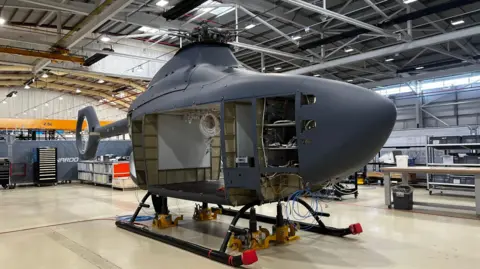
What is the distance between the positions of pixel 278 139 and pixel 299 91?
0.80 metres

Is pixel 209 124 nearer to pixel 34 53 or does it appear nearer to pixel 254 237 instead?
pixel 254 237

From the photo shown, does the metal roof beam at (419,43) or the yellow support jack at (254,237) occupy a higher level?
the metal roof beam at (419,43)

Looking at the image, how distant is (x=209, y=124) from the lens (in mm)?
6551

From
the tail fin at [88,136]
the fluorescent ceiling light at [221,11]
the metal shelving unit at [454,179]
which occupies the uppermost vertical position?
the fluorescent ceiling light at [221,11]

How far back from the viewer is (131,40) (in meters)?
14.3

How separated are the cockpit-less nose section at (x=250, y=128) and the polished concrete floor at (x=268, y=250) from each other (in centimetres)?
56

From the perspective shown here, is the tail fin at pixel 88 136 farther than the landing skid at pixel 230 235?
Yes

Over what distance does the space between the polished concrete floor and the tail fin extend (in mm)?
1536

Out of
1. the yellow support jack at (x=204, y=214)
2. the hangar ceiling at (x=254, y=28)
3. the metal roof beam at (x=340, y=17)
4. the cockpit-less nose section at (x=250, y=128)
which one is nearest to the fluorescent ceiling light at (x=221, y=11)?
the hangar ceiling at (x=254, y=28)

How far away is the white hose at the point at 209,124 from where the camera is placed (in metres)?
6.46

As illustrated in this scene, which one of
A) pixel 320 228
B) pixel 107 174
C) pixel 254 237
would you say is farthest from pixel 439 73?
pixel 107 174

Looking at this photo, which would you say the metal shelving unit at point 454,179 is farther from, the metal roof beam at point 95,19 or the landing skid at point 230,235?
the metal roof beam at point 95,19

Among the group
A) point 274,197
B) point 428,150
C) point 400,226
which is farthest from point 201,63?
point 428,150

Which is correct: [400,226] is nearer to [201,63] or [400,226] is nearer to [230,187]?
→ [230,187]
